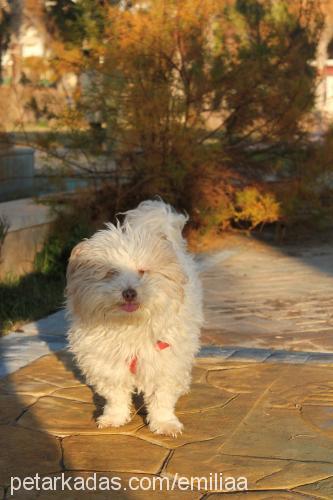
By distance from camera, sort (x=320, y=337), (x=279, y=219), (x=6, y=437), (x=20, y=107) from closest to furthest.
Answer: (x=6, y=437) < (x=320, y=337) < (x=279, y=219) < (x=20, y=107)

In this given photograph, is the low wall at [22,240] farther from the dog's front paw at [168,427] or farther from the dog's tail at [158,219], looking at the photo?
the dog's front paw at [168,427]

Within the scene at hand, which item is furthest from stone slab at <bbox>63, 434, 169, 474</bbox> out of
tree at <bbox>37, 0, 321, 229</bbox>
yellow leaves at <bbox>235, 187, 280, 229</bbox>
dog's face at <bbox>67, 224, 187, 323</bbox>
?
yellow leaves at <bbox>235, 187, 280, 229</bbox>

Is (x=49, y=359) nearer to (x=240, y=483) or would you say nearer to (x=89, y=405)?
(x=89, y=405)

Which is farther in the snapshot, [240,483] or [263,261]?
[263,261]

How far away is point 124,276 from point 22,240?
4596 millimetres

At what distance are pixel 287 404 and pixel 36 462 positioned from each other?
1603mm

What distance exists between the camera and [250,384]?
5559mm

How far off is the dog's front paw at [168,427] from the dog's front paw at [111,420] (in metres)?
0.18

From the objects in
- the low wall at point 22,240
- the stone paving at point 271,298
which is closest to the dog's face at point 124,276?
the stone paving at point 271,298

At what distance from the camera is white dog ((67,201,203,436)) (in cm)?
450

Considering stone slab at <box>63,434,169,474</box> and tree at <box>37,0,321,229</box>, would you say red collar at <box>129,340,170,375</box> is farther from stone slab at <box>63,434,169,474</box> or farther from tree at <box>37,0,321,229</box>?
tree at <box>37,0,321,229</box>

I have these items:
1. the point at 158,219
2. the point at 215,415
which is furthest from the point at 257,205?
the point at 215,415

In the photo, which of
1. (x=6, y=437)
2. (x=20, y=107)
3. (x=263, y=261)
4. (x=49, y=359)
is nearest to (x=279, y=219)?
(x=263, y=261)

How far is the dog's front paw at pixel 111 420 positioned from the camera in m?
4.88
